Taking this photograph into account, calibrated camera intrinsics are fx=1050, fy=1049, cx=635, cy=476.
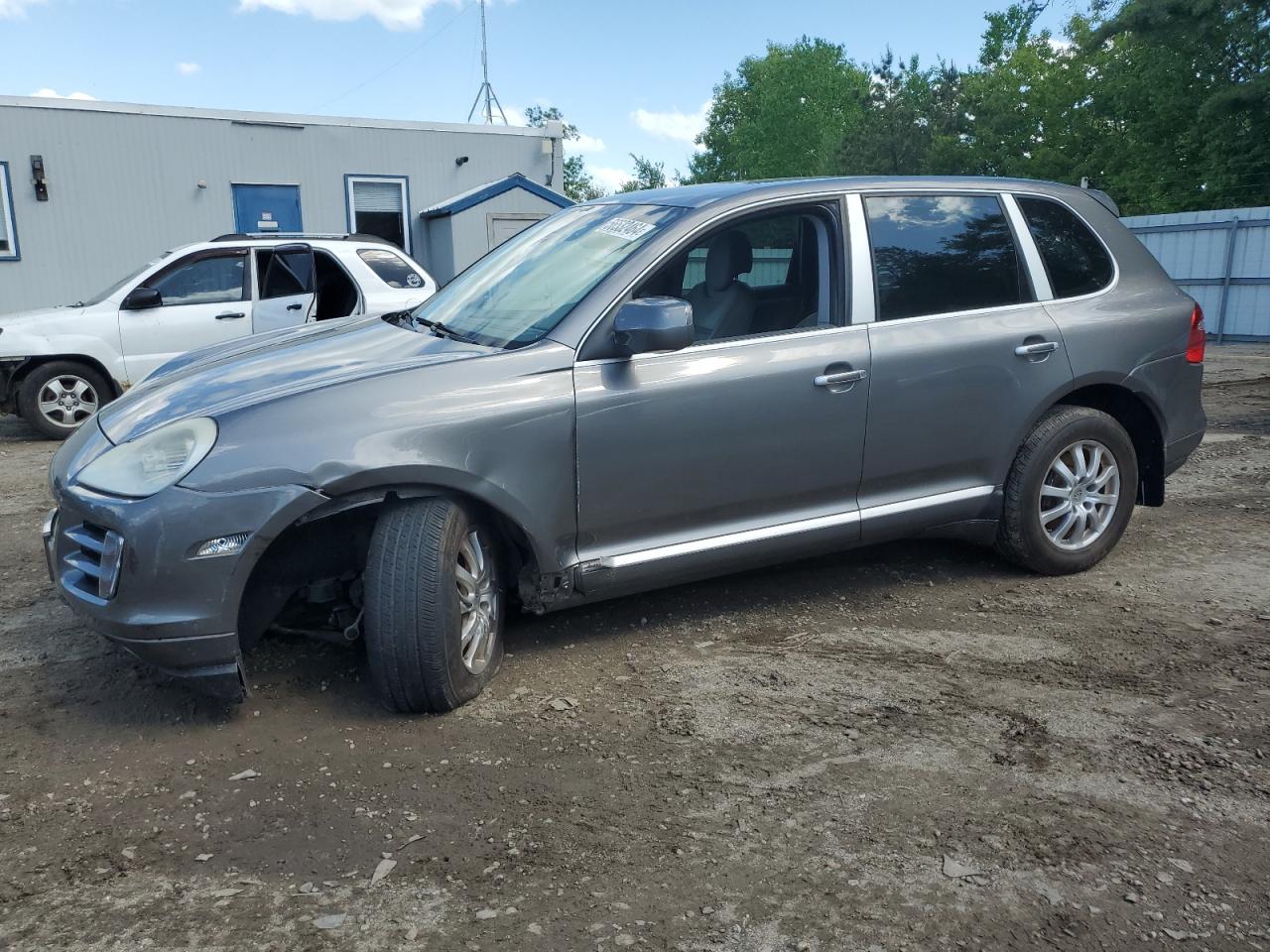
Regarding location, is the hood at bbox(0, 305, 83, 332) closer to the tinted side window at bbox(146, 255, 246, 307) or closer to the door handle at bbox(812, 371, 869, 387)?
the tinted side window at bbox(146, 255, 246, 307)

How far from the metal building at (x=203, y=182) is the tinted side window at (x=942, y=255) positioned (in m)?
12.7

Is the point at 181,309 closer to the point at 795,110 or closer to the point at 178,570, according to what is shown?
the point at 178,570

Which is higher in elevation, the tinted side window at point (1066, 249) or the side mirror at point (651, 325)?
the tinted side window at point (1066, 249)

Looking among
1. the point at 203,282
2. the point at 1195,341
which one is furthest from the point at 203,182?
the point at 1195,341

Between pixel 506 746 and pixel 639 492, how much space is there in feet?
3.23

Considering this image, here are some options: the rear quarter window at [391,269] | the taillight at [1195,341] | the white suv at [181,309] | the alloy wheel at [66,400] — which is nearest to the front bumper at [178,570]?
the taillight at [1195,341]

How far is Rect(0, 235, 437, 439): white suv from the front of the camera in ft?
29.5

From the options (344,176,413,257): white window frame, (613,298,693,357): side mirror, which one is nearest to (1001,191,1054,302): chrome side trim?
(613,298,693,357): side mirror

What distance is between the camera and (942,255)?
4.39m

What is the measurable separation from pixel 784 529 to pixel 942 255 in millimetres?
1387

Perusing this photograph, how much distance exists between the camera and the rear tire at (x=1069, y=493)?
14.8 feet

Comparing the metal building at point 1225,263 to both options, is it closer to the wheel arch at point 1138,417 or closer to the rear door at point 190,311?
the wheel arch at point 1138,417

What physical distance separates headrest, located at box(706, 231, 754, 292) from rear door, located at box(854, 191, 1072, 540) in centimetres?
46

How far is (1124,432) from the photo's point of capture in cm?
472
